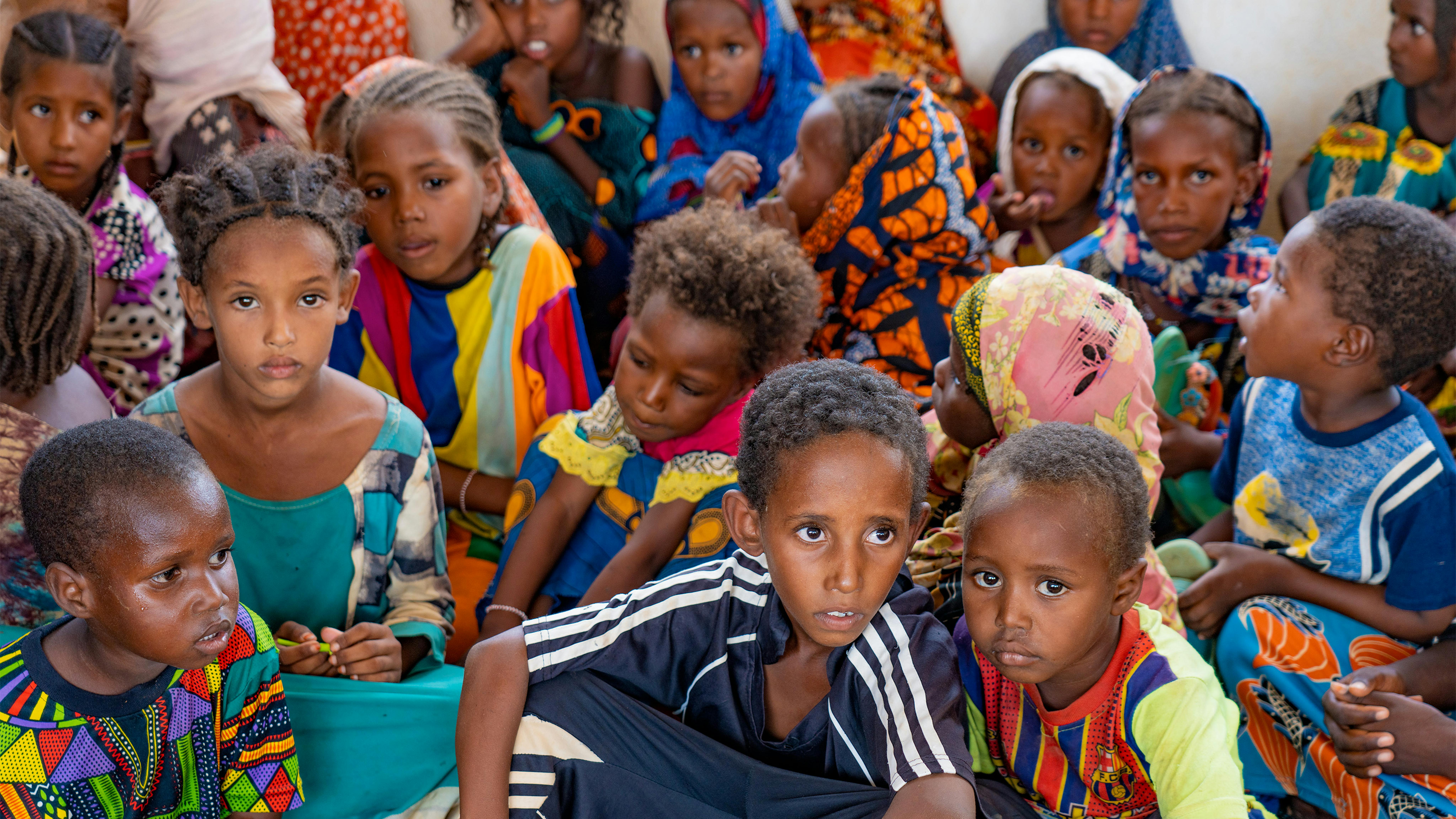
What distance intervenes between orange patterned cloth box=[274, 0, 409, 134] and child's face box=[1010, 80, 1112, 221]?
2.22 m

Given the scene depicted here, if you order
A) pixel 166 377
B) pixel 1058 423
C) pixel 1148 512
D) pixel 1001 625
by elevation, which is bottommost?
pixel 166 377

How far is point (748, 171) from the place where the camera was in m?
3.46

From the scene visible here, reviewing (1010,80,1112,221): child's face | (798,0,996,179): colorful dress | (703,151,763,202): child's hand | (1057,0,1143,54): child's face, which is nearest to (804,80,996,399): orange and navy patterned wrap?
(703,151,763,202): child's hand

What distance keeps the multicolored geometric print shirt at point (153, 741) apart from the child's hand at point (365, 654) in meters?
0.13

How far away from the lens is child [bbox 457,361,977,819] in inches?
68.5

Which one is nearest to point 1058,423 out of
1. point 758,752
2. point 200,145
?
point 758,752

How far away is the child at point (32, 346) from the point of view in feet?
6.61

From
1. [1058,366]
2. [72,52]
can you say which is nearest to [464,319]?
[72,52]

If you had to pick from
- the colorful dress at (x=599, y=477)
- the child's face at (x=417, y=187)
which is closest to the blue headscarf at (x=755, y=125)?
the child's face at (x=417, y=187)

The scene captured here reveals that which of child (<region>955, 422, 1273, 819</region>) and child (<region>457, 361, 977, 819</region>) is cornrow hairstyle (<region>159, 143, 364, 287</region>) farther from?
child (<region>955, 422, 1273, 819</region>)

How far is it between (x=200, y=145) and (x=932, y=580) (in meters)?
2.63

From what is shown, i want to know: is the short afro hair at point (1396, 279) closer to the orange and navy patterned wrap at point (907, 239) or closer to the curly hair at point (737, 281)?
the orange and navy patterned wrap at point (907, 239)

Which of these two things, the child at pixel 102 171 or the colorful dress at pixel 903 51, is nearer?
the child at pixel 102 171

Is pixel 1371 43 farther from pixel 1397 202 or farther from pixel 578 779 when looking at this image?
pixel 578 779
